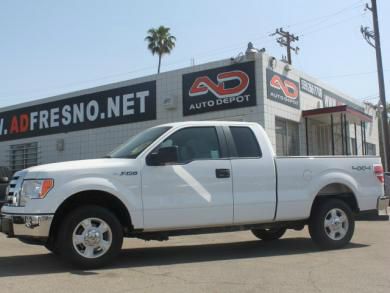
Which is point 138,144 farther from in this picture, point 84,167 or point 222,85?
point 222,85

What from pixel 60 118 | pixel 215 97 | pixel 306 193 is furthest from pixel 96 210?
pixel 60 118

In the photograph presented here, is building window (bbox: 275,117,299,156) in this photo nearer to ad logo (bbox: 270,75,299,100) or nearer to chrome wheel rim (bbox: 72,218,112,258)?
ad logo (bbox: 270,75,299,100)

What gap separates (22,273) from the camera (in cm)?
663

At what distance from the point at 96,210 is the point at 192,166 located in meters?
1.52

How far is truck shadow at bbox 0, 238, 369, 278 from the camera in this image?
702 centimetres

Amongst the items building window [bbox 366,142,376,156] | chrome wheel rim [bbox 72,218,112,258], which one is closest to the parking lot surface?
chrome wheel rim [bbox 72,218,112,258]

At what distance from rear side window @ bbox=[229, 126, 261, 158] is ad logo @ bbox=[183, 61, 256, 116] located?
1040cm

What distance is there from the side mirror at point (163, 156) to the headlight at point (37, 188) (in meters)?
1.39

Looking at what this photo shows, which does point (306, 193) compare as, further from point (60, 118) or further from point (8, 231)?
point (60, 118)

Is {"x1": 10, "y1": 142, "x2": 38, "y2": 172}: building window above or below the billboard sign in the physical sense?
below

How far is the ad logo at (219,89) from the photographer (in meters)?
18.7

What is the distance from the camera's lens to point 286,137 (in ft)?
66.8

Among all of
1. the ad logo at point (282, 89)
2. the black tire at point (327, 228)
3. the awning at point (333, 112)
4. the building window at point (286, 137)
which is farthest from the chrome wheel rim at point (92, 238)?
the awning at point (333, 112)

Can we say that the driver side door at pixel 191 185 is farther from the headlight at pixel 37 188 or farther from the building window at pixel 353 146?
the building window at pixel 353 146
